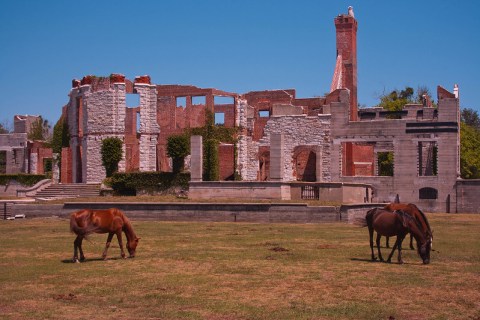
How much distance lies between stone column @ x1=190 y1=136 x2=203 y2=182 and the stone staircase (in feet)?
26.0

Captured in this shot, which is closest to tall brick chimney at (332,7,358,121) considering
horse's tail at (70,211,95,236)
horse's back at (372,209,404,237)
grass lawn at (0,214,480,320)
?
grass lawn at (0,214,480,320)

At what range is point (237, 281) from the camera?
12773 mm

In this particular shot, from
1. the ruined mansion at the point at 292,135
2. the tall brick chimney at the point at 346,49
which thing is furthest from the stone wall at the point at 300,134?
the tall brick chimney at the point at 346,49

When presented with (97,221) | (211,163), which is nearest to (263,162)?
(211,163)

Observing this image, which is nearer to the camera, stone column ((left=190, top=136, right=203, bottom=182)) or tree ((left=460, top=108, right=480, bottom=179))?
stone column ((left=190, top=136, right=203, bottom=182))

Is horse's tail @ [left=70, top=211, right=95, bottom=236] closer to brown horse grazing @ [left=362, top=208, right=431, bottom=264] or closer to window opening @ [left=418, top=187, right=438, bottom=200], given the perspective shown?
brown horse grazing @ [left=362, top=208, right=431, bottom=264]

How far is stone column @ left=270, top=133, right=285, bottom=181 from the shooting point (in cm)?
3569

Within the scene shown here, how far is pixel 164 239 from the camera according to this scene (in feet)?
68.4

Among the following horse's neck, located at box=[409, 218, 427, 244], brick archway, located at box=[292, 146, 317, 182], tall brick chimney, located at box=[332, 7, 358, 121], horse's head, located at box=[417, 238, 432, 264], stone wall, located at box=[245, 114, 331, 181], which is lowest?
horse's head, located at box=[417, 238, 432, 264]

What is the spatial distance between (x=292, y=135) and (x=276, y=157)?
1439 cm

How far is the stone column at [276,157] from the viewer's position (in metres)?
35.7

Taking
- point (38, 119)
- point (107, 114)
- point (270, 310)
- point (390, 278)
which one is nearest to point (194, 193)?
point (107, 114)

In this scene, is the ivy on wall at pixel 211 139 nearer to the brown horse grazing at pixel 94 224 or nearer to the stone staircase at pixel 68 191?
the stone staircase at pixel 68 191

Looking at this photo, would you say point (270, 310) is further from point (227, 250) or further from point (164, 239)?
point (164, 239)
